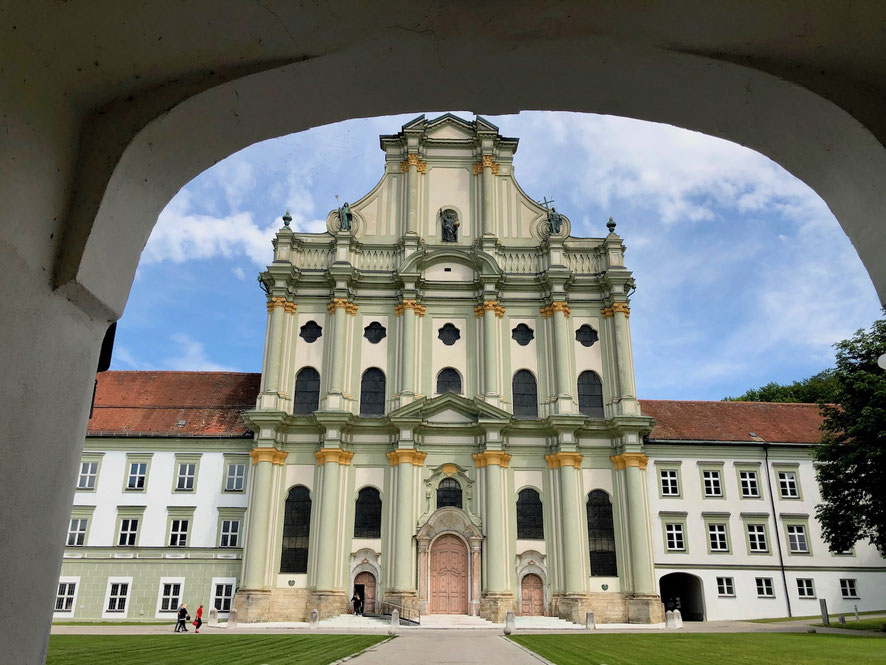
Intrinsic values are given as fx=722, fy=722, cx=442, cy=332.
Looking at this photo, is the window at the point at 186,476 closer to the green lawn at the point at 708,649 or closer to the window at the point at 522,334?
the window at the point at 522,334

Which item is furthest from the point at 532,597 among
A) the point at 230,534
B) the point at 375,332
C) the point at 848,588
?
the point at 848,588

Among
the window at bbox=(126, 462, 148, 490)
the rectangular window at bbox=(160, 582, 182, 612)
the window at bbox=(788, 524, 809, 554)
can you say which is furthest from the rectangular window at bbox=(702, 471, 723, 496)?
the window at bbox=(126, 462, 148, 490)

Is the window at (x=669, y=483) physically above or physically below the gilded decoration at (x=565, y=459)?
below

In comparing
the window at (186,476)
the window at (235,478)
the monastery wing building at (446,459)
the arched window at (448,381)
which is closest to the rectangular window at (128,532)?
the monastery wing building at (446,459)

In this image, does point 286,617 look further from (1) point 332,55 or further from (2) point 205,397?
(1) point 332,55

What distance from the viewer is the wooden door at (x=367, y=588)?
32.2 metres

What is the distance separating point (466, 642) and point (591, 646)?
3.80 metres

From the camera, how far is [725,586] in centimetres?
3541

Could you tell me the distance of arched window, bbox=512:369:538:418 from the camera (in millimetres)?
36125

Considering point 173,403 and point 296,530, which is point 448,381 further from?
point 173,403

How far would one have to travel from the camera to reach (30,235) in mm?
2910

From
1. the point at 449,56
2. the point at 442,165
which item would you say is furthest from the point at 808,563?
the point at 449,56

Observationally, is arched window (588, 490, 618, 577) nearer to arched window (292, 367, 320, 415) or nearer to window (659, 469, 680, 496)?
window (659, 469, 680, 496)

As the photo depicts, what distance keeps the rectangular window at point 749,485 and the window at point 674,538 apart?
3.93 metres
